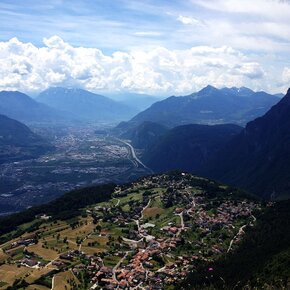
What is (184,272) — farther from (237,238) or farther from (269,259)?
(237,238)

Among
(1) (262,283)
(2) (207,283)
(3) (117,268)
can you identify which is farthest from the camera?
(3) (117,268)

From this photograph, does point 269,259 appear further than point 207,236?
No

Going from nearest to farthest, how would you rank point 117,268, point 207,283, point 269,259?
point 207,283 → point 269,259 → point 117,268

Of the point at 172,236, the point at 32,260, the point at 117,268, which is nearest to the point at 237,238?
the point at 172,236

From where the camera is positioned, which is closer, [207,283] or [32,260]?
[207,283]

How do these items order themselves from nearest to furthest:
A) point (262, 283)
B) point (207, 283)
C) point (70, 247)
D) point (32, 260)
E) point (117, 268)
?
1. point (262, 283)
2. point (207, 283)
3. point (117, 268)
4. point (32, 260)
5. point (70, 247)

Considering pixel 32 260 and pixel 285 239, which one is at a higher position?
pixel 285 239

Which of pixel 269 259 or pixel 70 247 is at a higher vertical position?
pixel 269 259

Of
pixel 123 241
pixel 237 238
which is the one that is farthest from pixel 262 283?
pixel 123 241

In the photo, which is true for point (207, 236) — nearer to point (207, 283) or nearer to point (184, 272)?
point (184, 272)
